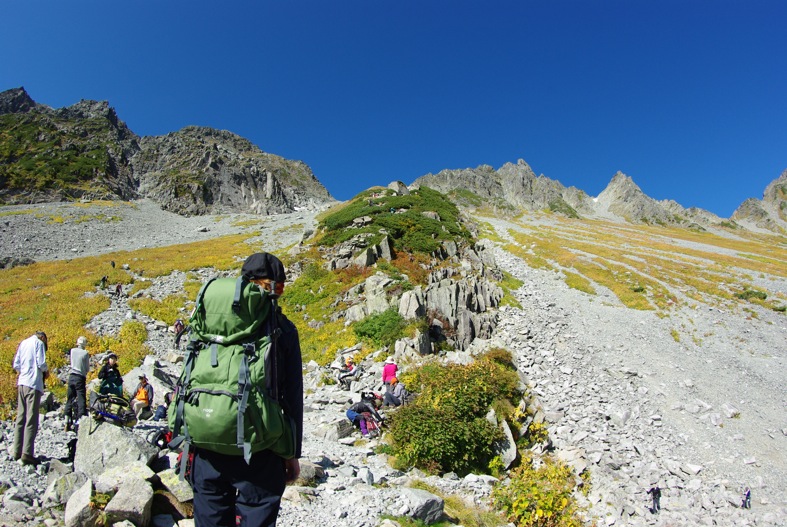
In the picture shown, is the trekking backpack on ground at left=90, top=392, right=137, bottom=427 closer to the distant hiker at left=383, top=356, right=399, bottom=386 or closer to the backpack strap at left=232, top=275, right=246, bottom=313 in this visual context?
the distant hiker at left=383, top=356, right=399, bottom=386

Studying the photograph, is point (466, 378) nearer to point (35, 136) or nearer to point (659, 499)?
point (659, 499)

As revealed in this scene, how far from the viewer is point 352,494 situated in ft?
27.7

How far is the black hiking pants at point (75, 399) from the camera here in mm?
10672

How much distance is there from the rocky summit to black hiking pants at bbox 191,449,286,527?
12336 cm

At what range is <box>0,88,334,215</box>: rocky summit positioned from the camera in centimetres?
10416

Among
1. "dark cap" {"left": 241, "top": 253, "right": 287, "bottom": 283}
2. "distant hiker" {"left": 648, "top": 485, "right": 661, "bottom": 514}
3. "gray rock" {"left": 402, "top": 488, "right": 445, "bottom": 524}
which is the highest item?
"dark cap" {"left": 241, "top": 253, "right": 287, "bottom": 283}

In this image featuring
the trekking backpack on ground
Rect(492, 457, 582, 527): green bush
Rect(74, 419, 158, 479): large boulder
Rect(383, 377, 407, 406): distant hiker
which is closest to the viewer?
Rect(74, 419, 158, 479): large boulder

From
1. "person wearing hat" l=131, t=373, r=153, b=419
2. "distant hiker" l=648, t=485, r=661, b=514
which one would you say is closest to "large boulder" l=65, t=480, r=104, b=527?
"person wearing hat" l=131, t=373, r=153, b=419

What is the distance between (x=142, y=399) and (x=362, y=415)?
23.3 ft

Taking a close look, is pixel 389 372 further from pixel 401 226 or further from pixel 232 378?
pixel 401 226

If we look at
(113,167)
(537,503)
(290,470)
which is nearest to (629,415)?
(537,503)

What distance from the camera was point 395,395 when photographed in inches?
593

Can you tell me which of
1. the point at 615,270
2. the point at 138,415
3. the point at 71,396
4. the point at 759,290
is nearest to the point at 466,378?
the point at 138,415

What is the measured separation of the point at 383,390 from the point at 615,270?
3940 cm
